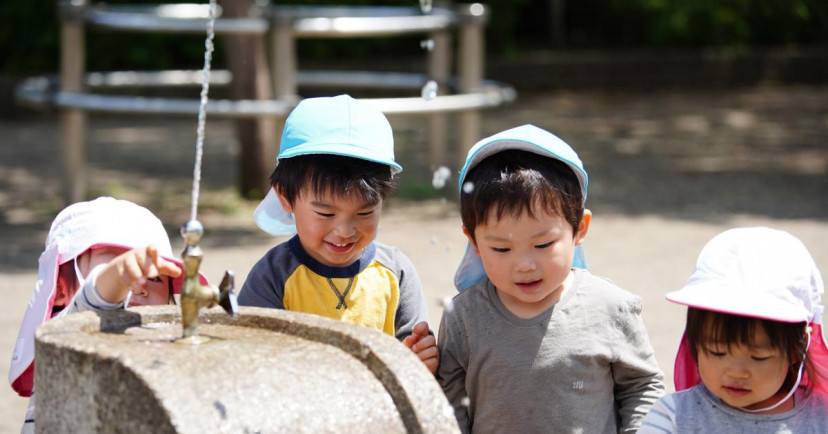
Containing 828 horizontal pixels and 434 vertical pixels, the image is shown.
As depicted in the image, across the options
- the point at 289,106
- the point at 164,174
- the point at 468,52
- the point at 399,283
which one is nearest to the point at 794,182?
the point at 468,52

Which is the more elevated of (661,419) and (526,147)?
(526,147)

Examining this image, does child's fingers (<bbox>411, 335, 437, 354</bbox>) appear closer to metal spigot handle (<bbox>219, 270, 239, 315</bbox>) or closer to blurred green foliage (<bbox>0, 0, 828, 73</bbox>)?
metal spigot handle (<bbox>219, 270, 239, 315</bbox>)

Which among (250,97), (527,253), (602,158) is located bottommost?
(602,158)

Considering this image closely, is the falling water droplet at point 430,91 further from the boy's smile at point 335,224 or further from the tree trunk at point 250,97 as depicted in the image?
the tree trunk at point 250,97

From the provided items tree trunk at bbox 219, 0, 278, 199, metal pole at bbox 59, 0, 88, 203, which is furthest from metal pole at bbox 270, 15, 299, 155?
metal pole at bbox 59, 0, 88, 203

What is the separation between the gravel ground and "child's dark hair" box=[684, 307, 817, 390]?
218cm

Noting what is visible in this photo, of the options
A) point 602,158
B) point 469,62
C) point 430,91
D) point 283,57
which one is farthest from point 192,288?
point 602,158

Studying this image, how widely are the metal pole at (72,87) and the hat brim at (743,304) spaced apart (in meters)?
5.25

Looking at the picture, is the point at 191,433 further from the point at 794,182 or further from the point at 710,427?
the point at 794,182

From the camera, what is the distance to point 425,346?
7.57 feet

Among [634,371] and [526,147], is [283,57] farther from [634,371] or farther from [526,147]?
[634,371]

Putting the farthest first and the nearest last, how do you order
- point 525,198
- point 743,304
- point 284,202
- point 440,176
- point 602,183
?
point 602,183
point 440,176
point 284,202
point 525,198
point 743,304

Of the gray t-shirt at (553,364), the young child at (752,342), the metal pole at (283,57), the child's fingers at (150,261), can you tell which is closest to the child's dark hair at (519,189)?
the gray t-shirt at (553,364)

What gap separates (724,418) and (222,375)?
0.96 metres
